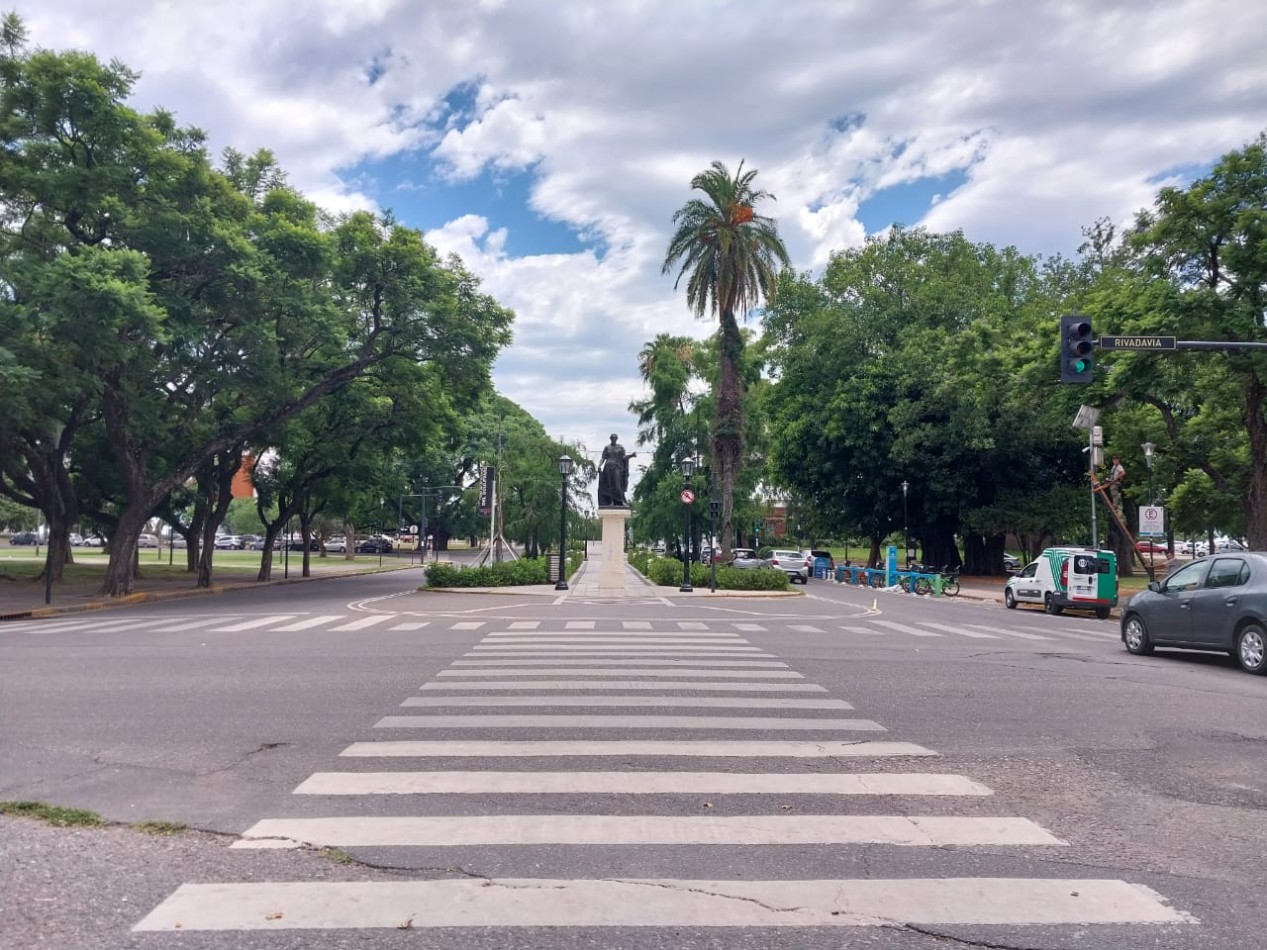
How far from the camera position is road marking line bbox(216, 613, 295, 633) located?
18603mm

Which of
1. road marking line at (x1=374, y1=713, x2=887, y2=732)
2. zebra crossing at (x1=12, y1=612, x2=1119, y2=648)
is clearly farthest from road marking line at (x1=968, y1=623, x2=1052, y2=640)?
road marking line at (x1=374, y1=713, x2=887, y2=732)

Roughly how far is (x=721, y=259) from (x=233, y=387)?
1951 cm

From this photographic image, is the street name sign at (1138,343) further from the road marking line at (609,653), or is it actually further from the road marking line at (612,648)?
the road marking line at (609,653)

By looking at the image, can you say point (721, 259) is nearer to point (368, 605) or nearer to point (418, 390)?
point (418, 390)

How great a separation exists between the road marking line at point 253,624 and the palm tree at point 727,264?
22.5 meters

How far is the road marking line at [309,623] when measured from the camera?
→ 18.7m

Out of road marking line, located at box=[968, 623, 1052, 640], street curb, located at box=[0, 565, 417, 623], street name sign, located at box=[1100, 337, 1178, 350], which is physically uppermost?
street name sign, located at box=[1100, 337, 1178, 350]

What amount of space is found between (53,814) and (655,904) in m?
3.91

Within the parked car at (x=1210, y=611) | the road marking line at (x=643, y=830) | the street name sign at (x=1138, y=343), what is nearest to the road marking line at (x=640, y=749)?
the road marking line at (x=643, y=830)

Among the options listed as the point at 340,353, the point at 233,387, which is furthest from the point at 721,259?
the point at 233,387

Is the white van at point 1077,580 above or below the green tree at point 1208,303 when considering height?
below

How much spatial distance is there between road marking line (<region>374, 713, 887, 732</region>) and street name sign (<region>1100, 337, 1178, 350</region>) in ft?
36.2

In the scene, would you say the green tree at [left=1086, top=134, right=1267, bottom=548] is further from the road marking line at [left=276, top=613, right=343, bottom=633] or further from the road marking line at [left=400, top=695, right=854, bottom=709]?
the road marking line at [left=276, top=613, right=343, bottom=633]

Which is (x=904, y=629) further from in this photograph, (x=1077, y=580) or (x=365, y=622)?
(x=365, y=622)
